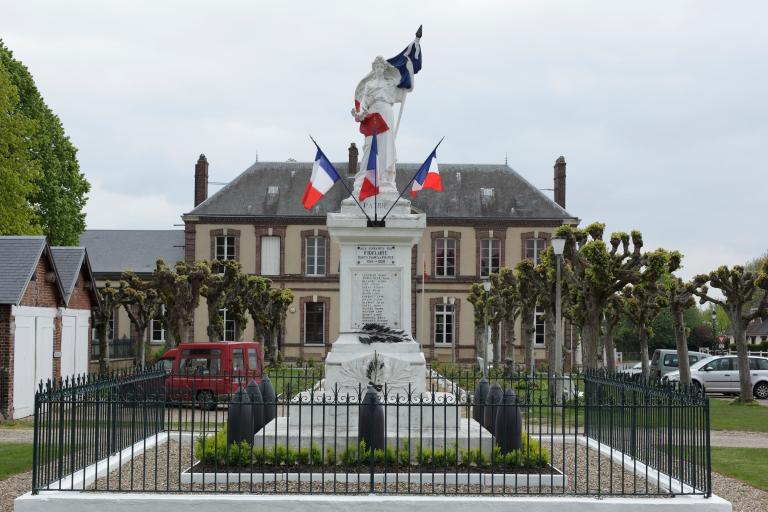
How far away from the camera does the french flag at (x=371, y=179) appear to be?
13.0 meters

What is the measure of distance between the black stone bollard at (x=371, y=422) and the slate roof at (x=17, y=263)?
10798 millimetres

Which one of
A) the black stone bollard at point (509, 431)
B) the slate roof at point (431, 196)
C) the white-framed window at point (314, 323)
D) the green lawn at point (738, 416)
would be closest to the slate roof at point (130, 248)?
the slate roof at point (431, 196)

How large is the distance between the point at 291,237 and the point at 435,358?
960cm

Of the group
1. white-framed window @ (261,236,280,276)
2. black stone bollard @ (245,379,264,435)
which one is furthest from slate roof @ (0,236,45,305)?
white-framed window @ (261,236,280,276)

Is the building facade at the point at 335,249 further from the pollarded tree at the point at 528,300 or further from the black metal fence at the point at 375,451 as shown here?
the black metal fence at the point at 375,451

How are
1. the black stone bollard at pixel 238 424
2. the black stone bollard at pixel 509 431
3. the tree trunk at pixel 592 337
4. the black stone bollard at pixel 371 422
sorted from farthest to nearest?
the tree trunk at pixel 592 337 < the black stone bollard at pixel 238 424 < the black stone bollard at pixel 509 431 < the black stone bollard at pixel 371 422

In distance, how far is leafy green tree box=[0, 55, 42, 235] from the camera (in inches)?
1138

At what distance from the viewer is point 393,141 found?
45.9ft

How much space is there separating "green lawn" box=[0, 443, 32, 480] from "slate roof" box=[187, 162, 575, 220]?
32948 millimetres

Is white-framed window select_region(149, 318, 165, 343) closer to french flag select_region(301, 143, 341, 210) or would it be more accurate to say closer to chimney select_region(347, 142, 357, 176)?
chimney select_region(347, 142, 357, 176)

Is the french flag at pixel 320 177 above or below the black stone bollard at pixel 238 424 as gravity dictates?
above

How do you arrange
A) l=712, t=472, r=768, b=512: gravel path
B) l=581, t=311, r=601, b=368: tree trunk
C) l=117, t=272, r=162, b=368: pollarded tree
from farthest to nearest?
1. l=117, t=272, r=162, b=368: pollarded tree
2. l=581, t=311, r=601, b=368: tree trunk
3. l=712, t=472, r=768, b=512: gravel path

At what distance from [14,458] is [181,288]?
1461cm

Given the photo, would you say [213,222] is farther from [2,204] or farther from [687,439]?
[687,439]
